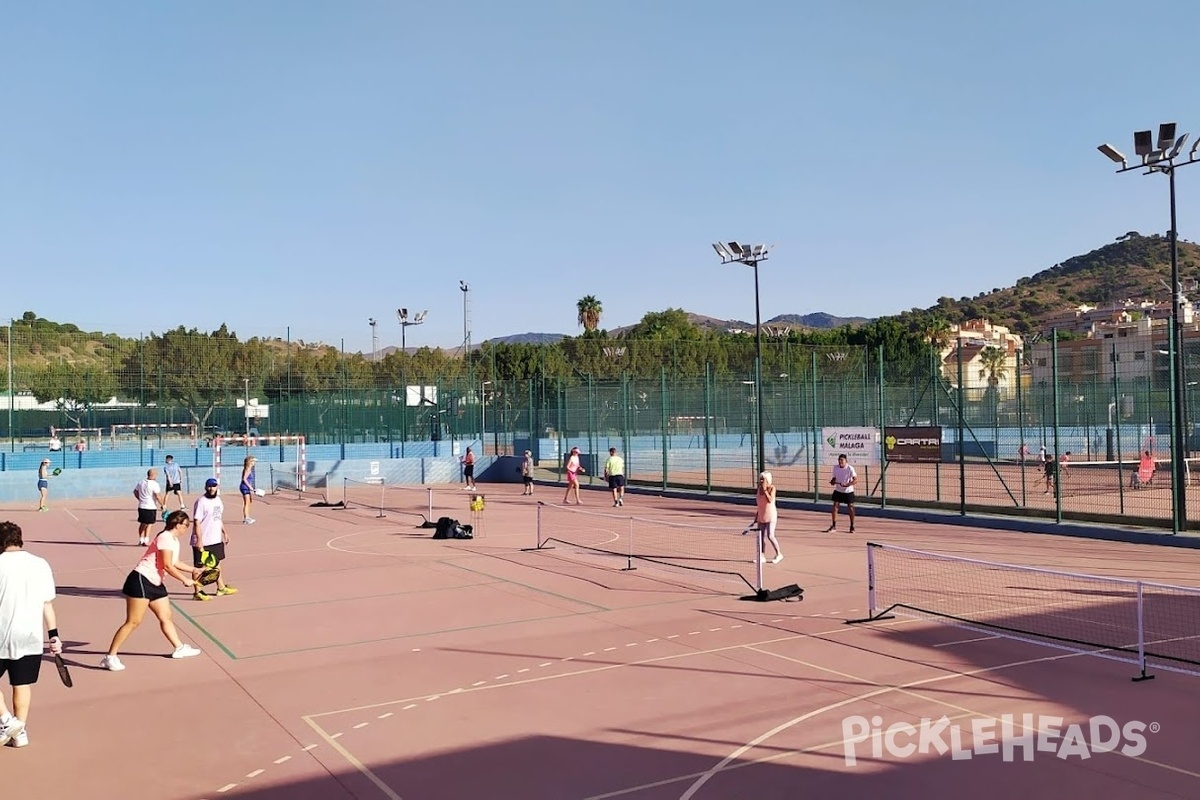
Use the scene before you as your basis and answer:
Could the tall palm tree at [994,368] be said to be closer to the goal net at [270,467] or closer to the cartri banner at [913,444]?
the cartri banner at [913,444]

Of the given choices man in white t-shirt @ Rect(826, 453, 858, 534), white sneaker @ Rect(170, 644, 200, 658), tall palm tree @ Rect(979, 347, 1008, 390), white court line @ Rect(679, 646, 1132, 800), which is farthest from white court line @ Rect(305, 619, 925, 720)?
tall palm tree @ Rect(979, 347, 1008, 390)

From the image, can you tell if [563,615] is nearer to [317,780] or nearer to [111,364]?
[317,780]

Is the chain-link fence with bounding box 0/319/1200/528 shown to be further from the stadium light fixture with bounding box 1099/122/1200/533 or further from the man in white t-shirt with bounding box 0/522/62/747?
the man in white t-shirt with bounding box 0/522/62/747

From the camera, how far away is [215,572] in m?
12.9

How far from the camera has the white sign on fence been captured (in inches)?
979

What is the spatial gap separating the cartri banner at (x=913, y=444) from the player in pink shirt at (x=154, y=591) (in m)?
18.0

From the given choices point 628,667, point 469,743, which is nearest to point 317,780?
point 469,743

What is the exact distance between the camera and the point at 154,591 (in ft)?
33.4

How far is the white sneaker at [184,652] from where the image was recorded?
34.6 ft

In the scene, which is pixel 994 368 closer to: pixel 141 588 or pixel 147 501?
pixel 147 501

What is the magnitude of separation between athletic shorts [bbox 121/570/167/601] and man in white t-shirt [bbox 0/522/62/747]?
2.26 m

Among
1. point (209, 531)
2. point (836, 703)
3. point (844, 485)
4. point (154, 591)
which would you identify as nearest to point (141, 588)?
point (154, 591)

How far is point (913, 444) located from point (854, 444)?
136cm

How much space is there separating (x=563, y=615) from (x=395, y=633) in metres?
2.05
